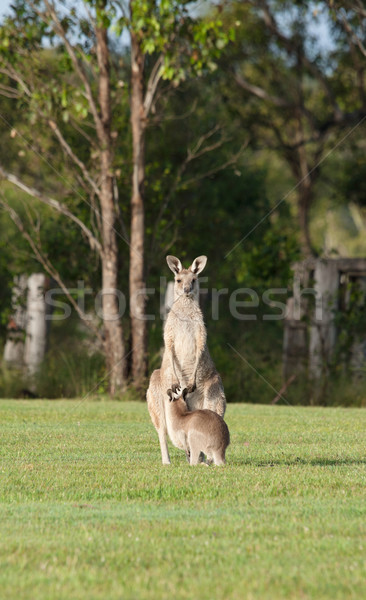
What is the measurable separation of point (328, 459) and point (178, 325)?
2045 mm

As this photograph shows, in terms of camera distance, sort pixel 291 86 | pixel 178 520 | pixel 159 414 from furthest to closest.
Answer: pixel 291 86
pixel 159 414
pixel 178 520

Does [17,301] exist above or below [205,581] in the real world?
above

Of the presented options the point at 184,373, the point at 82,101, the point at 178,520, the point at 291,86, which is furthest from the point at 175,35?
the point at 291,86

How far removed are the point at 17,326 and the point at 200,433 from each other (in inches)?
479

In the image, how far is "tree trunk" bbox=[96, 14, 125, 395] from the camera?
1764 centimetres

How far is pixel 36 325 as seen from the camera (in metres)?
19.3

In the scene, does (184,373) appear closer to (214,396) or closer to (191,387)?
(191,387)

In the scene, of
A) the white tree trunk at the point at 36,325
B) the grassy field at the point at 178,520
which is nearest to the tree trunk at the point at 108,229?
the white tree trunk at the point at 36,325

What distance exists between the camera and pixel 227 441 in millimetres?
8188

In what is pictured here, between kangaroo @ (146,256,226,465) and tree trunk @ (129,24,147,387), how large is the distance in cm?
829

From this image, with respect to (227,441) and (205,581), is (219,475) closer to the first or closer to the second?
(227,441)

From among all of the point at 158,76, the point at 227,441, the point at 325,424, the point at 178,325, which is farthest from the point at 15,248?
the point at 227,441

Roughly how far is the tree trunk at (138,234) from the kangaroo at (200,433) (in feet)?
30.2

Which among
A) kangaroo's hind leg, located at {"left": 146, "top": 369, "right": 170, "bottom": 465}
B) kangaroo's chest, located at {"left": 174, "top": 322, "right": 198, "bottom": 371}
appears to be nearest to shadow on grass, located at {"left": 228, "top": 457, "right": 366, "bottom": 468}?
kangaroo's hind leg, located at {"left": 146, "top": 369, "right": 170, "bottom": 465}
